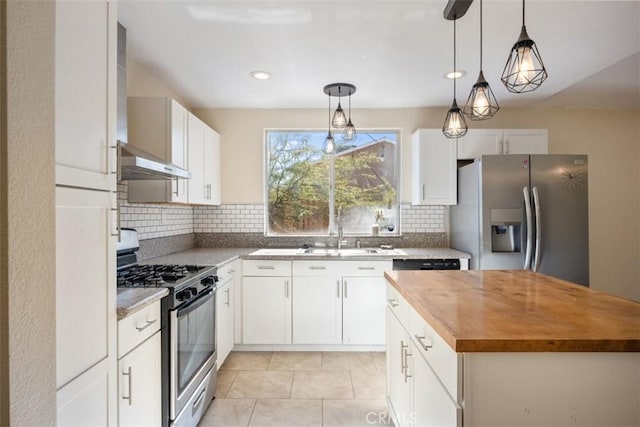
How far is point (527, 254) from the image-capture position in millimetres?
2857

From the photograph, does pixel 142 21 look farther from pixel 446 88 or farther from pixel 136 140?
pixel 446 88

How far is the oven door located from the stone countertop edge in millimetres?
177

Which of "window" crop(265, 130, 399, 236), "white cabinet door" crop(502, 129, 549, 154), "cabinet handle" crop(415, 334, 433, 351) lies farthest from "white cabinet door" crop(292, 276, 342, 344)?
"white cabinet door" crop(502, 129, 549, 154)

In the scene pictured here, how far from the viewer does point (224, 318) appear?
9.36 ft

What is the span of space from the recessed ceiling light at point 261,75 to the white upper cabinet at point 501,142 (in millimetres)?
2002

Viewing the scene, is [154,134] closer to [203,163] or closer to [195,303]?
[203,163]

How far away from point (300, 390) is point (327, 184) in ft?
7.11

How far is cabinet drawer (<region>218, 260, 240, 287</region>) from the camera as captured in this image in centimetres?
272

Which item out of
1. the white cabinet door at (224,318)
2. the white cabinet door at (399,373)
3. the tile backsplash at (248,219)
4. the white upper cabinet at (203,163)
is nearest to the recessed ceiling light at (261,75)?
the white upper cabinet at (203,163)

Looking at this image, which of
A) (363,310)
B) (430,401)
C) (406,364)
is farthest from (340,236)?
(430,401)

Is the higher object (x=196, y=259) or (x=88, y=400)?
(x=196, y=259)

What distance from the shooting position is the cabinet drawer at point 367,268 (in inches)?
125

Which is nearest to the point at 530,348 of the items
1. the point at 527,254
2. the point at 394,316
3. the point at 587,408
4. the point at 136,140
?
the point at 587,408

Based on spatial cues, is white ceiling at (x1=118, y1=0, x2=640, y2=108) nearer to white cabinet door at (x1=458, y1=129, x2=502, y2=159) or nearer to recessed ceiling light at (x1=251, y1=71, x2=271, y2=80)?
recessed ceiling light at (x1=251, y1=71, x2=271, y2=80)
